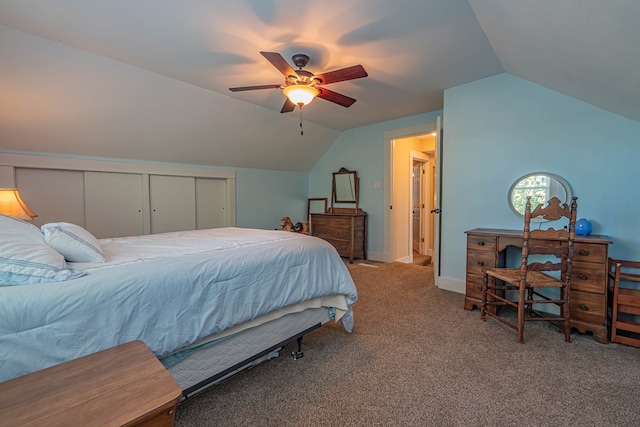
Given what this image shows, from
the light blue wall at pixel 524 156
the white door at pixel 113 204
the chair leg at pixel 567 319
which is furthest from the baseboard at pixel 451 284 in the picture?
the white door at pixel 113 204

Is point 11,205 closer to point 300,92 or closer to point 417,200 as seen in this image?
point 300,92

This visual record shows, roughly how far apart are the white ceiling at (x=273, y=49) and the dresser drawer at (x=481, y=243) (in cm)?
140

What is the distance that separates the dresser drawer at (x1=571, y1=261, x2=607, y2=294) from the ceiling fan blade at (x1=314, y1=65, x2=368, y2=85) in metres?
2.28

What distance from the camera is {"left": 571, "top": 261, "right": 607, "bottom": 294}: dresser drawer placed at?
2162mm

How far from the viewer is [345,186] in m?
5.23

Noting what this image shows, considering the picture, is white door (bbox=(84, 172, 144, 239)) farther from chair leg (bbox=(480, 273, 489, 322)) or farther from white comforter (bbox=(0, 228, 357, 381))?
chair leg (bbox=(480, 273, 489, 322))

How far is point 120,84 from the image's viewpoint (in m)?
2.83

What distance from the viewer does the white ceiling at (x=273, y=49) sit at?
180 cm

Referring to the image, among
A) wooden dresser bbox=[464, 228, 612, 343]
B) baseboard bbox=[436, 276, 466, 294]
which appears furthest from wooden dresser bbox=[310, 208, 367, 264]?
wooden dresser bbox=[464, 228, 612, 343]

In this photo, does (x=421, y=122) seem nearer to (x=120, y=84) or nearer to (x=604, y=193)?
(x=604, y=193)

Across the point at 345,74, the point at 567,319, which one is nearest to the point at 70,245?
the point at 345,74

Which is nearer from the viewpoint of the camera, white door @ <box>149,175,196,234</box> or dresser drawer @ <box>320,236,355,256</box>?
white door @ <box>149,175,196,234</box>

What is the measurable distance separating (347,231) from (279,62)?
3135 millimetres

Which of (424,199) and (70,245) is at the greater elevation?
(424,199)
